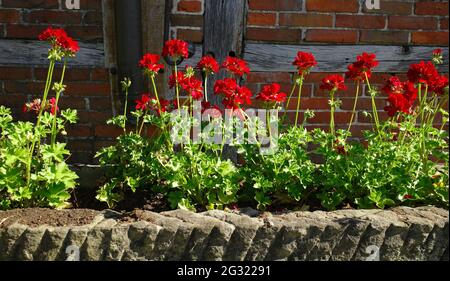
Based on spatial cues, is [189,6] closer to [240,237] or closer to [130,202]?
[130,202]

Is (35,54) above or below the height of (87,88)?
above

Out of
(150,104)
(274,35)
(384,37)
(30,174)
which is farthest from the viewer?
(384,37)

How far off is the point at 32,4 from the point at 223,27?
1.06m

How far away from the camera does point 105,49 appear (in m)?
2.97

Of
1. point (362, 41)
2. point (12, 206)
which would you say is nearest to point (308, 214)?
point (12, 206)

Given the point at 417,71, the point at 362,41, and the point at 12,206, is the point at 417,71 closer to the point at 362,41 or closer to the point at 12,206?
the point at 362,41

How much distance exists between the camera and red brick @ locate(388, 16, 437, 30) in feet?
10.3

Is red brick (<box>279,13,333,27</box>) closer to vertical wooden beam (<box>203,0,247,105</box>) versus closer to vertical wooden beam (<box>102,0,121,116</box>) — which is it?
vertical wooden beam (<box>203,0,247,105</box>)

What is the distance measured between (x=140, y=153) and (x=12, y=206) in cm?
53

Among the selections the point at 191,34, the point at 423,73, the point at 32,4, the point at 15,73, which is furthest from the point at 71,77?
the point at 423,73

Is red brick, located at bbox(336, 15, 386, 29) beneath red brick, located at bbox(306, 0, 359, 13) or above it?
beneath

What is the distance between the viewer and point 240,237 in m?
1.88

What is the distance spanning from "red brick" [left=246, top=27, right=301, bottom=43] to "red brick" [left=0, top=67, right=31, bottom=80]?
124cm

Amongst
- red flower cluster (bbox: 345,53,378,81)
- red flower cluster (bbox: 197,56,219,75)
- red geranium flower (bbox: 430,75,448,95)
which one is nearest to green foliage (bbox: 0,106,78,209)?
red flower cluster (bbox: 197,56,219,75)
